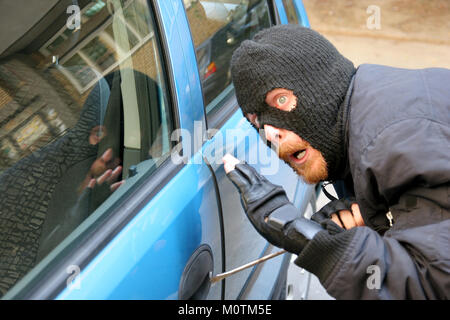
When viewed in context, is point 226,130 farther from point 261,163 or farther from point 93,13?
point 93,13

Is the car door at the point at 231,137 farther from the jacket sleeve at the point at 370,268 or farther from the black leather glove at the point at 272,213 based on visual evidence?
the jacket sleeve at the point at 370,268

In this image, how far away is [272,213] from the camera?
51.8 inches

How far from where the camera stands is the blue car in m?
1.08

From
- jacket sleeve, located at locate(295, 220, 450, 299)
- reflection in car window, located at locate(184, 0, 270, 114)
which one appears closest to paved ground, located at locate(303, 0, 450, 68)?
reflection in car window, located at locate(184, 0, 270, 114)

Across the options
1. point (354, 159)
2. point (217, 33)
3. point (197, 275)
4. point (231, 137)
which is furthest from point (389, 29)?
point (197, 275)

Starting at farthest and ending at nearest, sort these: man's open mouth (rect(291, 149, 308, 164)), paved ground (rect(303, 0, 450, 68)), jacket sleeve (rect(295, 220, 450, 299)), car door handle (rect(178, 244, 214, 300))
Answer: paved ground (rect(303, 0, 450, 68)), man's open mouth (rect(291, 149, 308, 164)), car door handle (rect(178, 244, 214, 300)), jacket sleeve (rect(295, 220, 450, 299))

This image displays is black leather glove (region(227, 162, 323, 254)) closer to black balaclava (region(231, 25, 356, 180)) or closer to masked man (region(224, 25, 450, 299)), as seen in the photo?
masked man (region(224, 25, 450, 299))

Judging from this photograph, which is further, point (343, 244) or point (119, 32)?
point (119, 32)

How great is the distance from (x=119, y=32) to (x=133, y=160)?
1.28 feet

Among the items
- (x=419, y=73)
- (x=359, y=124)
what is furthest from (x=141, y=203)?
(x=419, y=73)

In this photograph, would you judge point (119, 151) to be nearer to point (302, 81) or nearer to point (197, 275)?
point (197, 275)

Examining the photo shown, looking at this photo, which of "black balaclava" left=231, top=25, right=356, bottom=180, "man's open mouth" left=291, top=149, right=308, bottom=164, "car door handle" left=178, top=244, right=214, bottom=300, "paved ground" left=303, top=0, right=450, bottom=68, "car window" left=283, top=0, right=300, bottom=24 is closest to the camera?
"car door handle" left=178, top=244, right=214, bottom=300

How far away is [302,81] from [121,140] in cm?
55

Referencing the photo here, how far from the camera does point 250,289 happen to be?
1855 millimetres
